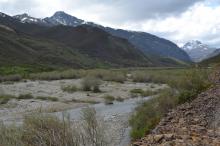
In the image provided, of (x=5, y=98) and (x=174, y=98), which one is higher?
(x=174, y=98)

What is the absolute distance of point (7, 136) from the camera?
38.1 feet

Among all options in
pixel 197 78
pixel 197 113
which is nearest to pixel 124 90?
pixel 197 78

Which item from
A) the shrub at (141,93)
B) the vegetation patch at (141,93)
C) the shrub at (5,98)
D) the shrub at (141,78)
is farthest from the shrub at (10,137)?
the shrub at (141,78)

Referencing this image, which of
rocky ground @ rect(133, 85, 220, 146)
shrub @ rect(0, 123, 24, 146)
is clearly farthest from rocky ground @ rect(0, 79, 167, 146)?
shrub @ rect(0, 123, 24, 146)

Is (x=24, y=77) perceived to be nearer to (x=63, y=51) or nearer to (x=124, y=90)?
(x=124, y=90)

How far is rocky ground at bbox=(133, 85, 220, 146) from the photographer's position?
9.88m

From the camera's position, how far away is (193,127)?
479 inches

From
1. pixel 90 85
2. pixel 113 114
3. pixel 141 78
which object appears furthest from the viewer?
pixel 141 78

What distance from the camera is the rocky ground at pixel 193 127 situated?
32.4 ft

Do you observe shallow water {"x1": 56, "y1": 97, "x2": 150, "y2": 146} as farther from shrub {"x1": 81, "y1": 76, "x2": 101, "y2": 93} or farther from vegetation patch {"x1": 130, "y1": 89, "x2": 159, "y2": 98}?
shrub {"x1": 81, "y1": 76, "x2": 101, "y2": 93}

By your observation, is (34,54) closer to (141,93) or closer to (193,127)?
(141,93)

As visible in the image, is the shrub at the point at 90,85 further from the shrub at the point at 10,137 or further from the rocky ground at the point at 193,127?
the shrub at the point at 10,137

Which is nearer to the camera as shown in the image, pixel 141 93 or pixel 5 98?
pixel 5 98

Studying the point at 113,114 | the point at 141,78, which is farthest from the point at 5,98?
the point at 141,78
